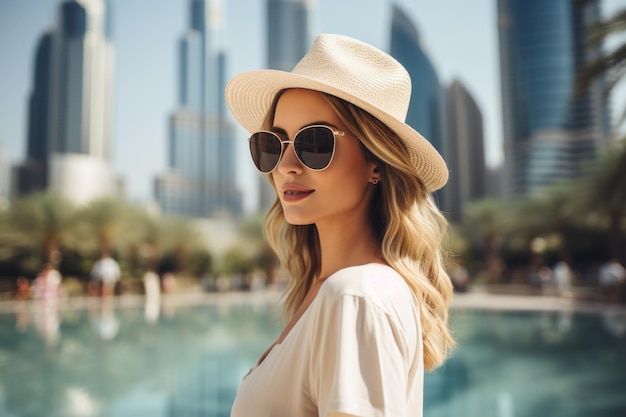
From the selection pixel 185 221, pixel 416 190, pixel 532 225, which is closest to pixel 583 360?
pixel 416 190

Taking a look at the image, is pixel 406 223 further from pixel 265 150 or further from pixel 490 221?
pixel 490 221

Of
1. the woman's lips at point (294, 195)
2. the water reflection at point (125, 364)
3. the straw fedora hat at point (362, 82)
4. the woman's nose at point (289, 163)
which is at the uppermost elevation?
the straw fedora hat at point (362, 82)

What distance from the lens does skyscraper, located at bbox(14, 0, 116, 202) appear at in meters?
122

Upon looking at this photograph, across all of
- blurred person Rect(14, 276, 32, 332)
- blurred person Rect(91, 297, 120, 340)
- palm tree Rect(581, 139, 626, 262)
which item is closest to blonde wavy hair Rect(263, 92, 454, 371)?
blurred person Rect(91, 297, 120, 340)

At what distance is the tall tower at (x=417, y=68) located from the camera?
74887 millimetres

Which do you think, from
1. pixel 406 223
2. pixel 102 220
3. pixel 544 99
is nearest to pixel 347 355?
pixel 406 223

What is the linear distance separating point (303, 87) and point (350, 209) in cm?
30

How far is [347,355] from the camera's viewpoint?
0.79 m

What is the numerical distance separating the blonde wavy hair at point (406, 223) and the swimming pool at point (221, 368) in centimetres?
262

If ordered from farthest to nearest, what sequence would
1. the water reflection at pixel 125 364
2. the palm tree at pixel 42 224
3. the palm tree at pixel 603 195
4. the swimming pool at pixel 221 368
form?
the palm tree at pixel 42 224, the palm tree at pixel 603 195, the water reflection at pixel 125 364, the swimming pool at pixel 221 368

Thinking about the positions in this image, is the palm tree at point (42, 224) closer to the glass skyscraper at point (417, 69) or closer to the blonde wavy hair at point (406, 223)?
the blonde wavy hair at point (406, 223)

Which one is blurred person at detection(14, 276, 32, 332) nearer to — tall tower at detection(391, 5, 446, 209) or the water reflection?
the water reflection

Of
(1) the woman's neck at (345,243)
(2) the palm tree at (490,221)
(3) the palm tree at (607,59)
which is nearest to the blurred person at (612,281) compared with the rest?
(3) the palm tree at (607,59)

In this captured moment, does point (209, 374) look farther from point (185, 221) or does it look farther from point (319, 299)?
point (185, 221)
